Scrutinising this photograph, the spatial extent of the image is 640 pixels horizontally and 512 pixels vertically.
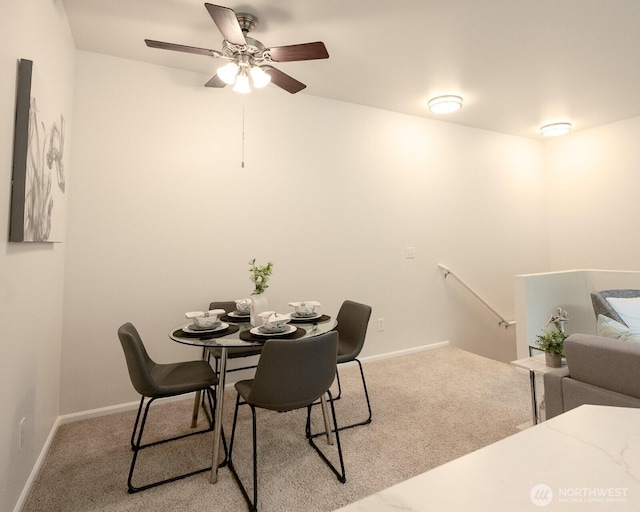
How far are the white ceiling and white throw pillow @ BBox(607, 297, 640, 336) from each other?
197 cm

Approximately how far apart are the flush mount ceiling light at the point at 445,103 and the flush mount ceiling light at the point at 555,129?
1.58 m

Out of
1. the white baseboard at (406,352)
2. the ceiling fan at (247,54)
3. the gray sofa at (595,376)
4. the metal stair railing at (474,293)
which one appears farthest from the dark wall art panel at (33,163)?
the metal stair railing at (474,293)

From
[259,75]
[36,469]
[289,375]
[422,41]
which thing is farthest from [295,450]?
[422,41]

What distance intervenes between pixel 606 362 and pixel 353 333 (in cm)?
145

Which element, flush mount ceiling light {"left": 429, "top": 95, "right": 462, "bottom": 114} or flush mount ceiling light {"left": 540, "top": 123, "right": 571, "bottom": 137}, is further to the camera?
flush mount ceiling light {"left": 540, "top": 123, "right": 571, "bottom": 137}

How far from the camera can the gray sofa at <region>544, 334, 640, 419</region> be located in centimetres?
144

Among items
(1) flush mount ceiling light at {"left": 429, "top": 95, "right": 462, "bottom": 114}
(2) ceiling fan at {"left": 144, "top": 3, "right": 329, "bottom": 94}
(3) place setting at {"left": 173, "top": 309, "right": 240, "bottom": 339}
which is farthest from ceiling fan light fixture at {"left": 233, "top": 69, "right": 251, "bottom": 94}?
(1) flush mount ceiling light at {"left": 429, "top": 95, "right": 462, "bottom": 114}

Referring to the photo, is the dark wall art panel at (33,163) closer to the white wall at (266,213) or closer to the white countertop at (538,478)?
the white wall at (266,213)

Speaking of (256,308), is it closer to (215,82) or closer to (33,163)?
(33,163)

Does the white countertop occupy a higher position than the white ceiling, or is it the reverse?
the white ceiling

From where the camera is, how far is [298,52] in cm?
206

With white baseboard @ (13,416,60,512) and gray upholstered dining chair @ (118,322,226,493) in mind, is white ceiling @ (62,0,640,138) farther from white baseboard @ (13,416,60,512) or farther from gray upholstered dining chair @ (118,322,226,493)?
white baseboard @ (13,416,60,512)

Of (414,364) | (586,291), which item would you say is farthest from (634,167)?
(414,364)

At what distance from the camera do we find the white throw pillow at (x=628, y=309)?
8.48ft
